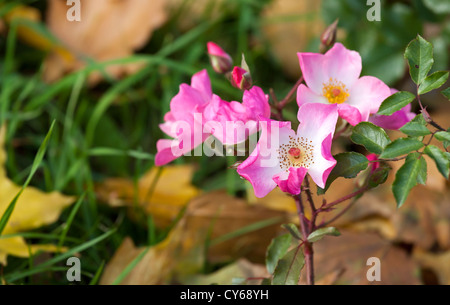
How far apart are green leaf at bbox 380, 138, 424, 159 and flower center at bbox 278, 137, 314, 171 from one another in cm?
7

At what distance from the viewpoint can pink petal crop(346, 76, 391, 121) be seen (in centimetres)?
55

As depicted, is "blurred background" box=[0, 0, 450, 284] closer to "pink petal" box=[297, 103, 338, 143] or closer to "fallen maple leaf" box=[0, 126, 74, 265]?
"fallen maple leaf" box=[0, 126, 74, 265]

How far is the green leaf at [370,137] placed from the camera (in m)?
0.51

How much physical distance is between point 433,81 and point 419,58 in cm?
3

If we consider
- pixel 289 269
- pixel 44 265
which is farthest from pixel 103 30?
pixel 289 269

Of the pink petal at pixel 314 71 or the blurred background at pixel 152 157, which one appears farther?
the blurred background at pixel 152 157

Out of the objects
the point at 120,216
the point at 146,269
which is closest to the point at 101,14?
the point at 120,216

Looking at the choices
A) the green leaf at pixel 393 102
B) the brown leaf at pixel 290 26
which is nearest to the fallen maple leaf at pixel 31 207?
the green leaf at pixel 393 102

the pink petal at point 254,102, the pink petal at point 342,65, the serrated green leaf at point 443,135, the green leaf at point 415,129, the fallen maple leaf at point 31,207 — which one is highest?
the pink petal at point 342,65

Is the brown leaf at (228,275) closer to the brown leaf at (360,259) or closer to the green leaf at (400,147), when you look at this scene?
the brown leaf at (360,259)

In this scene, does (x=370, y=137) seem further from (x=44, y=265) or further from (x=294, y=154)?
(x=44, y=265)

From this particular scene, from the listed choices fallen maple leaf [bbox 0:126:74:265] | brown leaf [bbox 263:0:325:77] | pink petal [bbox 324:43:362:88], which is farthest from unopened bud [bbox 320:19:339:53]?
brown leaf [bbox 263:0:325:77]

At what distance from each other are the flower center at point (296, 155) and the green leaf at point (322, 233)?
0.07 metres

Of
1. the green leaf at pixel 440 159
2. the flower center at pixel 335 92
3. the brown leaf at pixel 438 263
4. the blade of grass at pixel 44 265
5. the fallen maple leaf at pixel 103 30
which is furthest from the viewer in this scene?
the fallen maple leaf at pixel 103 30
